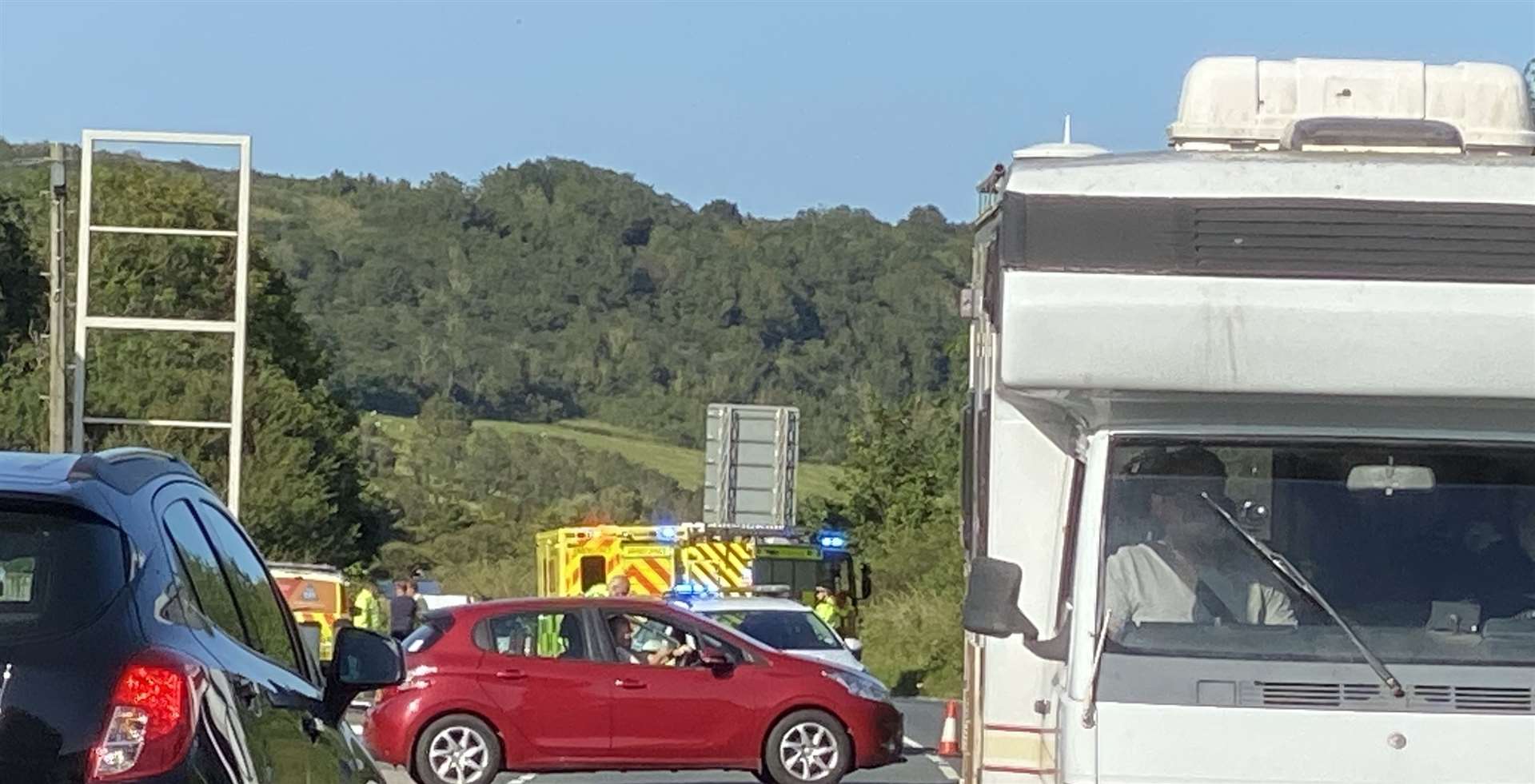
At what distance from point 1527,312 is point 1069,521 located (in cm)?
141

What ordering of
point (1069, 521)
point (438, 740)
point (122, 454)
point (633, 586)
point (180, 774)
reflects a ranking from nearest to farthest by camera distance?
point (180, 774) → point (122, 454) → point (1069, 521) → point (438, 740) → point (633, 586)

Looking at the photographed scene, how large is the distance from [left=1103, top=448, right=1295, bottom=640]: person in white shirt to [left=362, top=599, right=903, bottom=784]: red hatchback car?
1161cm

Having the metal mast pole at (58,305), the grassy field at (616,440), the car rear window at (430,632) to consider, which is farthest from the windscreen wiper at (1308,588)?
the grassy field at (616,440)

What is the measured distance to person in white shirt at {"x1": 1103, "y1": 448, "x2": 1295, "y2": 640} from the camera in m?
6.60

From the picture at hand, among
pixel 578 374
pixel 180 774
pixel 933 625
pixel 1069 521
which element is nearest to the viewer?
pixel 180 774

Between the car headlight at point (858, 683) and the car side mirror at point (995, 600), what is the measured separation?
456 inches

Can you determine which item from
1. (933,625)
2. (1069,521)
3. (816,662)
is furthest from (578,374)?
(1069,521)

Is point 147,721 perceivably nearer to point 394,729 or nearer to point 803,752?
point 394,729

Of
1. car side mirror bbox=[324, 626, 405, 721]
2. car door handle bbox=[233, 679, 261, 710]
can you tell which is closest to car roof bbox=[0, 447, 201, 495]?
car door handle bbox=[233, 679, 261, 710]

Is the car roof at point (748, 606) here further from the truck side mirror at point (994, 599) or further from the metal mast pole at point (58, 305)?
the truck side mirror at point (994, 599)

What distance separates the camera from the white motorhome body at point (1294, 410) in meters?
6.37

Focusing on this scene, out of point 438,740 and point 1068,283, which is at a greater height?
point 1068,283

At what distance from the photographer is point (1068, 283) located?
21.2 ft

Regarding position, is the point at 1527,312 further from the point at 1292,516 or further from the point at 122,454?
the point at 122,454
